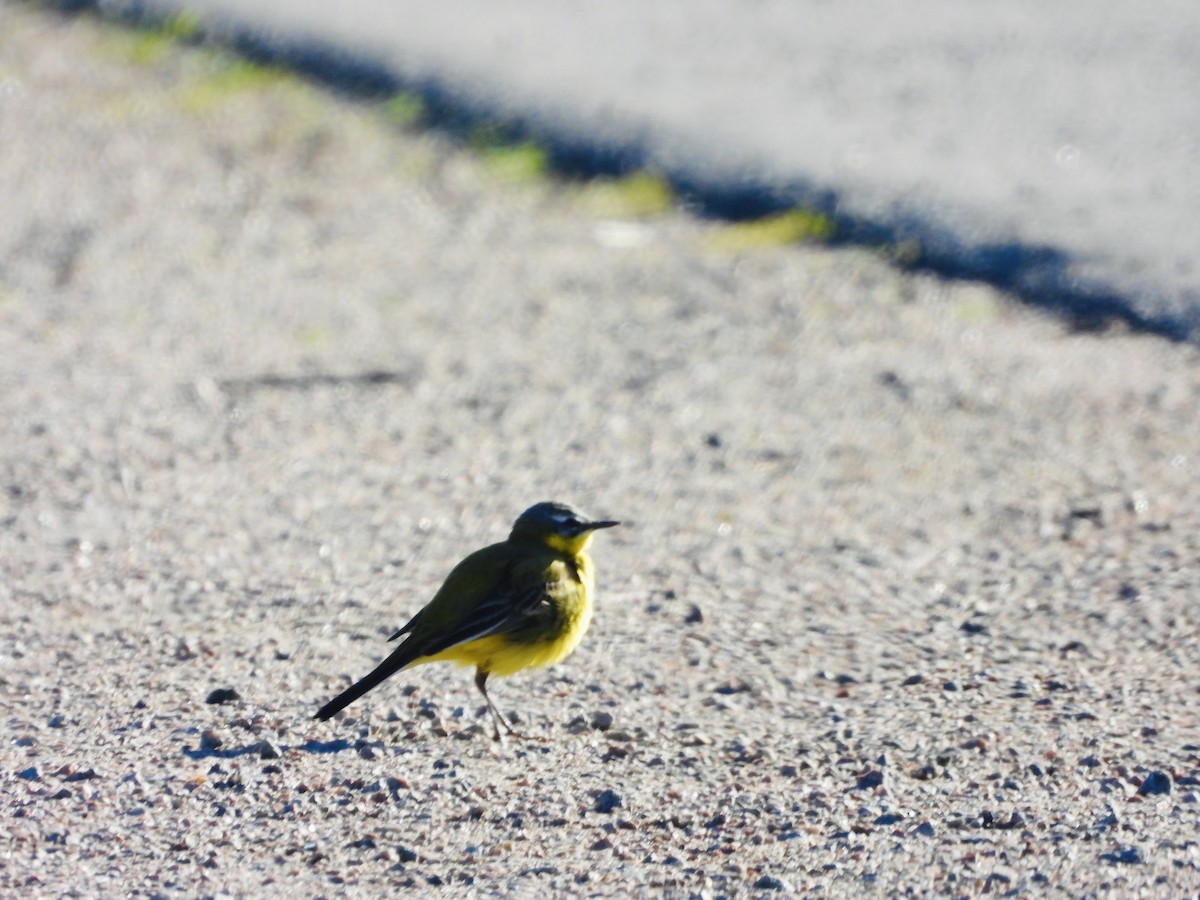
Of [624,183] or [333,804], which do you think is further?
[624,183]

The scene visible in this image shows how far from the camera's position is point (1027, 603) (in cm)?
586

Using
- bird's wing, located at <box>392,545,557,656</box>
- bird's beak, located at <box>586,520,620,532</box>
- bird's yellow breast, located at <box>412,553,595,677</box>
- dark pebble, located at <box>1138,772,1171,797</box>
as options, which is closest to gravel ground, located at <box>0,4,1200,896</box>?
dark pebble, located at <box>1138,772,1171,797</box>

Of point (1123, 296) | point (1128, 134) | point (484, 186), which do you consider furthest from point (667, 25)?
point (1123, 296)

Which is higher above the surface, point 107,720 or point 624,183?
point 624,183

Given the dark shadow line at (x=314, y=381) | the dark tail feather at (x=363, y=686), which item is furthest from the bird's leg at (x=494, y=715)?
the dark shadow line at (x=314, y=381)

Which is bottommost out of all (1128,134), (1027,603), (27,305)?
(27,305)

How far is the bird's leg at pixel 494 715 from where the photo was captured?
5117 mm

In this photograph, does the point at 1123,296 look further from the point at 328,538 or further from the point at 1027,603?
the point at 328,538

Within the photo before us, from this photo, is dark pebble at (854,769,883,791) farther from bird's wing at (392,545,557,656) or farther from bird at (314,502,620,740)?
bird's wing at (392,545,557,656)

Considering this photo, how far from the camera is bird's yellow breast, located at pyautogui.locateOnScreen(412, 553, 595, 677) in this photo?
207 inches

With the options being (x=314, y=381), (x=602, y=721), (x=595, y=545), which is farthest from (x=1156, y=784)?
(x=314, y=381)

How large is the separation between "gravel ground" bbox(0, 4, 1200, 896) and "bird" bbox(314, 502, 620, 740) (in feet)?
0.54

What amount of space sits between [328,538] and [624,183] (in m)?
4.04

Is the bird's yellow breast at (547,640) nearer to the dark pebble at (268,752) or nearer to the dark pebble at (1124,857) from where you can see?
the dark pebble at (268,752)
